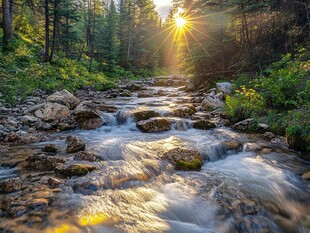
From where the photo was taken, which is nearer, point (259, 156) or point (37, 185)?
point (37, 185)

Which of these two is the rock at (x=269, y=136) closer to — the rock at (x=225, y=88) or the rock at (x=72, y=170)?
the rock at (x=72, y=170)

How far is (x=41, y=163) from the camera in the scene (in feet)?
16.4

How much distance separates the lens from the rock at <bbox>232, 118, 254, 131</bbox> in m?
8.40

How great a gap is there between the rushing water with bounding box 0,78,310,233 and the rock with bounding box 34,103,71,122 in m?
2.35

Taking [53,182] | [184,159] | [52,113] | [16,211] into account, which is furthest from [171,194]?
[52,113]

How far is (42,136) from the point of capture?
24.3 ft

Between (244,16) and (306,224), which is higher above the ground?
(244,16)

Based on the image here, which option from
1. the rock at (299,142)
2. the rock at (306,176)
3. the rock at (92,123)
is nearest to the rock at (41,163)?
the rock at (92,123)

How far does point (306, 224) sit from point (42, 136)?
23.0 feet

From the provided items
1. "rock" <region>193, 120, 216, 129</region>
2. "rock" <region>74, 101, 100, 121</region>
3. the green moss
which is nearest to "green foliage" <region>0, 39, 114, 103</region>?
"rock" <region>74, 101, 100, 121</region>

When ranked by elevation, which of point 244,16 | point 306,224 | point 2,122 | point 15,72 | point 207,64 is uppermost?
point 244,16

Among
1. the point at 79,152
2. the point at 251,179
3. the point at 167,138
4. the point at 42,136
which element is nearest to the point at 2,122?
the point at 42,136

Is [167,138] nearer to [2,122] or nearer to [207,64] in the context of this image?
[2,122]

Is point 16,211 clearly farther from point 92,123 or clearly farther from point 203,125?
point 203,125
